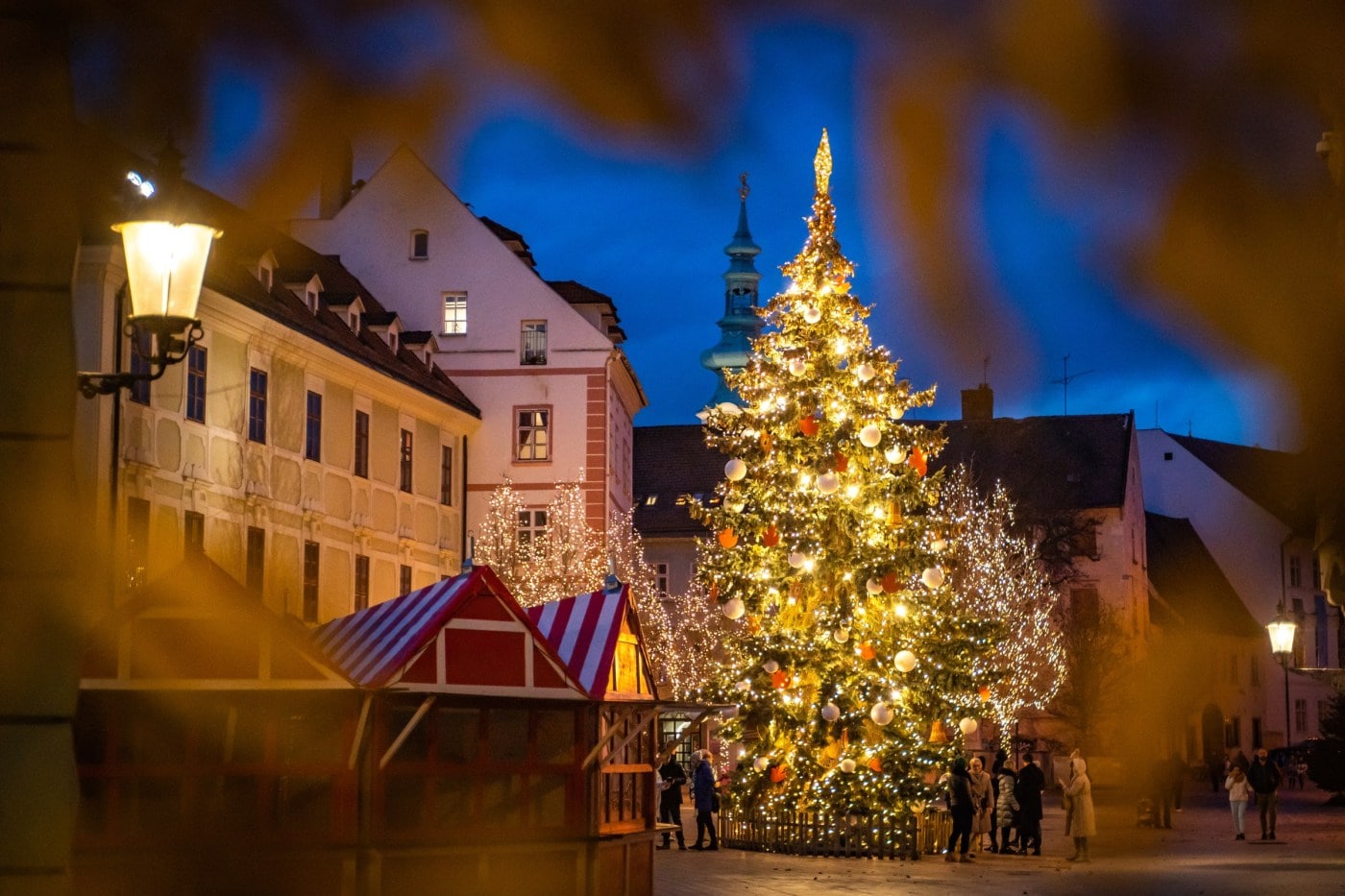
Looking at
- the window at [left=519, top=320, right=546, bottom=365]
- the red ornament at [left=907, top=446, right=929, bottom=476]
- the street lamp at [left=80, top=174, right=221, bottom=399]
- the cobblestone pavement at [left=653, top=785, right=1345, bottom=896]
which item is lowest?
the cobblestone pavement at [left=653, top=785, right=1345, bottom=896]

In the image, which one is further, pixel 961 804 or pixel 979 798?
pixel 979 798

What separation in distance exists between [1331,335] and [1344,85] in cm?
26

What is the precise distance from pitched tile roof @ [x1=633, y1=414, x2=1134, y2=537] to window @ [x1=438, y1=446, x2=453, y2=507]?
19.6 meters

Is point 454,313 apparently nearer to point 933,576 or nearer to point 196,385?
point 196,385

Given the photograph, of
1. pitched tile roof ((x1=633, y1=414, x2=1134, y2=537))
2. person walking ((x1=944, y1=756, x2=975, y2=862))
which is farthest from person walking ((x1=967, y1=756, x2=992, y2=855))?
pitched tile roof ((x1=633, y1=414, x2=1134, y2=537))

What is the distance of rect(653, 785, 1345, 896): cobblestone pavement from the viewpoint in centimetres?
1967

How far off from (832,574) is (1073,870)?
5.09 m

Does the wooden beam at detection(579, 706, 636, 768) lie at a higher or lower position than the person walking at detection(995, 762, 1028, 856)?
higher

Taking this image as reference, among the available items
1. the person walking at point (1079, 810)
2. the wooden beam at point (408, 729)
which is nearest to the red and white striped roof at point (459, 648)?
the wooden beam at point (408, 729)

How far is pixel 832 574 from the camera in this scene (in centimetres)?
2588

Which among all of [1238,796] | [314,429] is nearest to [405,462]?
[314,429]

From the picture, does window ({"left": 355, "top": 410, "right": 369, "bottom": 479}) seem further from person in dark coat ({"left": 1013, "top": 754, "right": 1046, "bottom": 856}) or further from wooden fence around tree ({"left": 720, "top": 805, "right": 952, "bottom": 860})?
person in dark coat ({"left": 1013, "top": 754, "right": 1046, "bottom": 856})

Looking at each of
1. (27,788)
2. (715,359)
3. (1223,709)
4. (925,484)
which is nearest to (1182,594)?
(1223,709)

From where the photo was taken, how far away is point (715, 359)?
10238 centimetres
